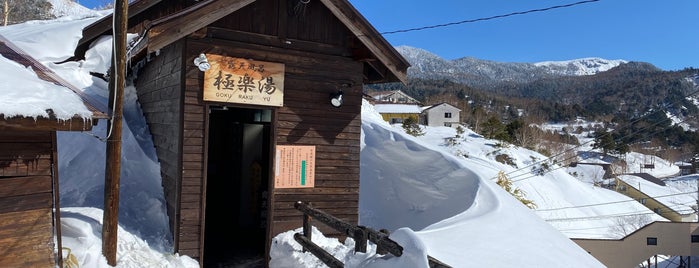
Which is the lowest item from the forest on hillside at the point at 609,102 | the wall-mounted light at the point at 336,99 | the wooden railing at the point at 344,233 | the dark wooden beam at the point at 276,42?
the wooden railing at the point at 344,233

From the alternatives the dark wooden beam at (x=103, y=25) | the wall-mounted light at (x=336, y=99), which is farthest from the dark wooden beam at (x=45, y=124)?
the dark wooden beam at (x=103, y=25)

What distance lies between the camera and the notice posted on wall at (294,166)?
6836 mm

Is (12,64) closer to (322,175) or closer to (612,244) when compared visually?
(322,175)

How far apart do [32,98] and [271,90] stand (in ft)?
10.9

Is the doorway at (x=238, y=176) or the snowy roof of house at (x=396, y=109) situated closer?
the doorway at (x=238, y=176)

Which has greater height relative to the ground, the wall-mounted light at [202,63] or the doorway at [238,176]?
the wall-mounted light at [202,63]

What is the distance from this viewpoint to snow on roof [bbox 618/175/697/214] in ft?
153

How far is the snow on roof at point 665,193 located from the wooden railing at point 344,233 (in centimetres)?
4934

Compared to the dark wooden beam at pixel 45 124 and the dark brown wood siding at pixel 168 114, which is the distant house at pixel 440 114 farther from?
the dark wooden beam at pixel 45 124

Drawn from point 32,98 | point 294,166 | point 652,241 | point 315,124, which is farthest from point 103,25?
point 652,241

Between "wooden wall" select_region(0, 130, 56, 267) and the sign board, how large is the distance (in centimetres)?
227

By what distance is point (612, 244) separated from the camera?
23.4 meters

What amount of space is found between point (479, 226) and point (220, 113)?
6.85 meters

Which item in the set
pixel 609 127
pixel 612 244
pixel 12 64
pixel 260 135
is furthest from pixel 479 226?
pixel 609 127
